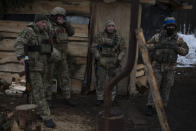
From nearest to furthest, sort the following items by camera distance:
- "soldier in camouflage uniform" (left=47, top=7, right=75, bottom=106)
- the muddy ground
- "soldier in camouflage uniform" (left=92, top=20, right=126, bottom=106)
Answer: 1. the muddy ground
2. "soldier in camouflage uniform" (left=47, top=7, right=75, bottom=106)
3. "soldier in camouflage uniform" (left=92, top=20, right=126, bottom=106)

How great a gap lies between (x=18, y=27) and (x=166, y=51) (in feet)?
14.4

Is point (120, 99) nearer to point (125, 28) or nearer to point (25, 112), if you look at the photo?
point (125, 28)

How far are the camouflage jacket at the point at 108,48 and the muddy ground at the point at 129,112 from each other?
1.25 metres

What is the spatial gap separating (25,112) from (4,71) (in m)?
4.49

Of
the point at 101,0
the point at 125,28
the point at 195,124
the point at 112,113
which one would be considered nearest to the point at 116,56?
the point at 125,28

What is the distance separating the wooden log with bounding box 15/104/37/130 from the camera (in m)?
3.29

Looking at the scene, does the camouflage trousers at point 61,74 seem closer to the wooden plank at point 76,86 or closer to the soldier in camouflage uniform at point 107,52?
the soldier in camouflage uniform at point 107,52

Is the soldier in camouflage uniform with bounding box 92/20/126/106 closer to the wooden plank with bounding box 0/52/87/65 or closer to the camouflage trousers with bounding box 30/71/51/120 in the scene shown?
the camouflage trousers with bounding box 30/71/51/120

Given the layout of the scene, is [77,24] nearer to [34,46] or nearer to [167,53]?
[34,46]

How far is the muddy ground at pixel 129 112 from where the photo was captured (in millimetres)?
5113

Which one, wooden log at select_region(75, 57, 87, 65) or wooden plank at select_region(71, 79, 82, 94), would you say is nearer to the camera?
wooden log at select_region(75, 57, 87, 65)

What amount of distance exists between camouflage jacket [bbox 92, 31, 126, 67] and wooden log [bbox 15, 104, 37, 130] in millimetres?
2969

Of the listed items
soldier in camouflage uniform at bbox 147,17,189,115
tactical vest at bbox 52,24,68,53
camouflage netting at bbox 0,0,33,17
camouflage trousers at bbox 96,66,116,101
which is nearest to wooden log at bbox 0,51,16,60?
camouflage netting at bbox 0,0,33,17

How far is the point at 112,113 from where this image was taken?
11.0 ft
